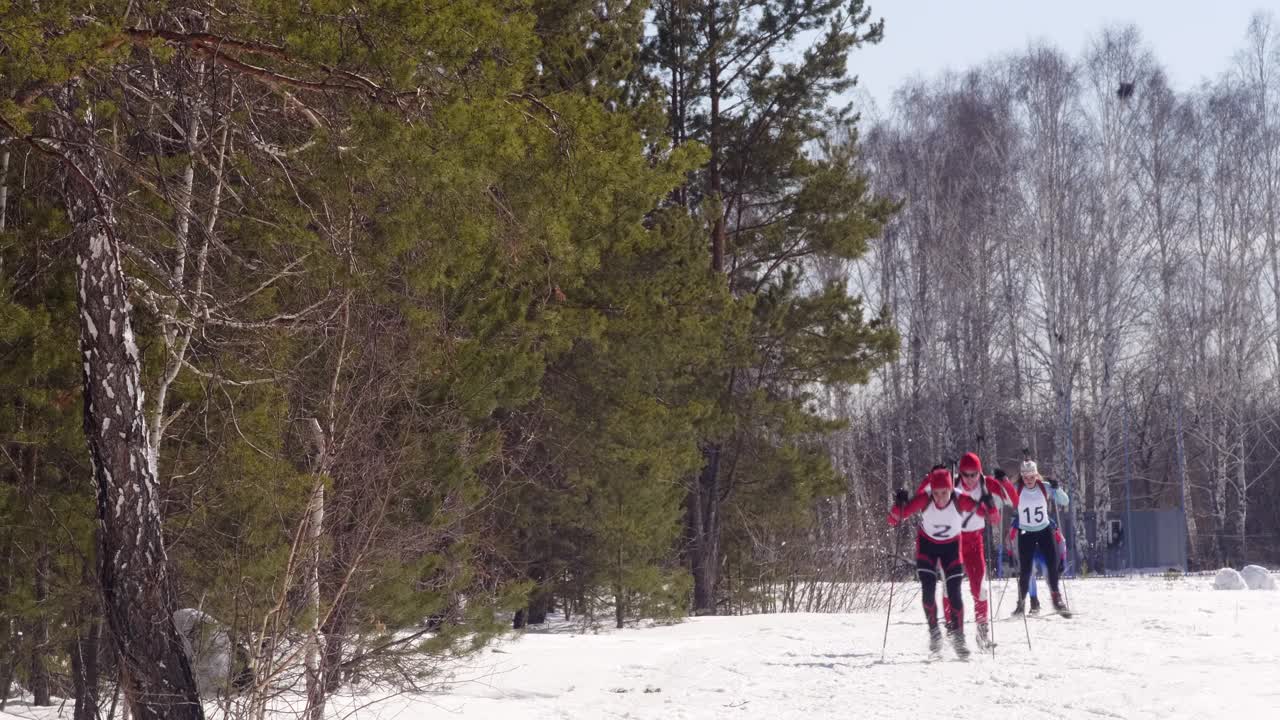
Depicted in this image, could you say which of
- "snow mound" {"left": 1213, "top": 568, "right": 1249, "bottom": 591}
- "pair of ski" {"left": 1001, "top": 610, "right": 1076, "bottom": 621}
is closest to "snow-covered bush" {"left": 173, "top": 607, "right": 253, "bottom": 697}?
"pair of ski" {"left": 1001, "top": 610, "right": 1076, "bottom": 621}

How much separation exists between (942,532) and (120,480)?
24.3ft

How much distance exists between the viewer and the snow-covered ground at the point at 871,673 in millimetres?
8883

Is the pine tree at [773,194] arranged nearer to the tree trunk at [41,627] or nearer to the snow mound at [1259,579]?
the snow mound at [1259,579]

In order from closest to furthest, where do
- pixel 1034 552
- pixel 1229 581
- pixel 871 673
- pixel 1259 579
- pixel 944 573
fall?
pixel 871 673 < pixel 944 573 < pixel 1034 552 < pixel 1229 581 < pixel 1259 579

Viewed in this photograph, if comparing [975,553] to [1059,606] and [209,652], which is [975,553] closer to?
[1059,606]

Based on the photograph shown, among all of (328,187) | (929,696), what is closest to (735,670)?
(929,696)

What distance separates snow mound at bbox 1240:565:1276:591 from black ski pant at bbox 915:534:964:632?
11.4 metres

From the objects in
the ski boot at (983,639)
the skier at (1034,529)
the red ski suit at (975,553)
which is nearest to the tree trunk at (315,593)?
the red ski suit at (975,553)

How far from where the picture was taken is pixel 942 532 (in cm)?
1172

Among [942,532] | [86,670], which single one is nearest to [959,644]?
[942,532]

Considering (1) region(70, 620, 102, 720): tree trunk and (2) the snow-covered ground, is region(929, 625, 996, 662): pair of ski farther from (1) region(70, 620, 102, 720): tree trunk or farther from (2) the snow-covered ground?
(1) region(70, 620, 102, 720): tree trunk

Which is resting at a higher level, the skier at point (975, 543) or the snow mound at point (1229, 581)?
the skier at point (975, 543)

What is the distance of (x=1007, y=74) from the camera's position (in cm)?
3378

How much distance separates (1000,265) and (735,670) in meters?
24.3
